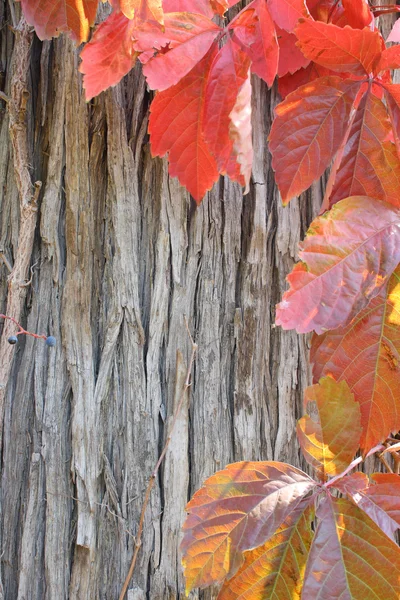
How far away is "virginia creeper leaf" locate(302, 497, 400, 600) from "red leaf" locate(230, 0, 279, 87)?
67 centimetres

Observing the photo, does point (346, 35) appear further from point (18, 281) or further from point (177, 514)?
point (177, 514)

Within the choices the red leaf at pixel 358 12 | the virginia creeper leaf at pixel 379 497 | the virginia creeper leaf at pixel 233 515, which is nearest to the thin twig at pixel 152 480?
the virginia creeper leaf at pixel 233 515

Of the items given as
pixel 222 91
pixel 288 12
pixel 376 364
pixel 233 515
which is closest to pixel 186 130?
pixel 222 91

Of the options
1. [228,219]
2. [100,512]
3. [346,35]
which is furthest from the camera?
[228,219]

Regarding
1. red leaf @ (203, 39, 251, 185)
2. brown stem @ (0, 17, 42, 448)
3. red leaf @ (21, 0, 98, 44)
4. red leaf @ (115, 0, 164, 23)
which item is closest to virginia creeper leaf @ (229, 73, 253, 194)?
red leaf @ (203, 39, 251, 185)

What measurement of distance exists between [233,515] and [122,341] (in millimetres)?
476

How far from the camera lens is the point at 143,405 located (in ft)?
3.60

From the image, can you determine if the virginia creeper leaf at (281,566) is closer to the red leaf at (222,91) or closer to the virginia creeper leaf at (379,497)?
the virginia creeper leaf at (379,497)

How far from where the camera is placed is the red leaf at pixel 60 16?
35.2 inches

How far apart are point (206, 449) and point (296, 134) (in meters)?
0.63

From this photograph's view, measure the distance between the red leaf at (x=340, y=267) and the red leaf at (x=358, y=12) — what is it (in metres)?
0.43

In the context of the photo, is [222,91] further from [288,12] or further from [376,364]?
[376,364]

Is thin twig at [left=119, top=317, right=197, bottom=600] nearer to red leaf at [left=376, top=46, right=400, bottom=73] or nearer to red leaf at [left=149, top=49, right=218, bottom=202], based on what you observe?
red leaf at [left=149, top=49, right=218, bottom=202]

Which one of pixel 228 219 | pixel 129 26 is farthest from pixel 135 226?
pixel 129 26
